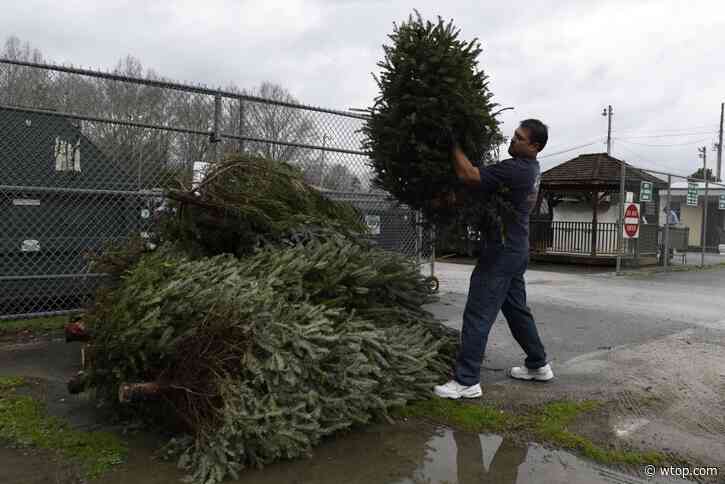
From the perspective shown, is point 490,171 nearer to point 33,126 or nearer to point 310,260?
point 310,260

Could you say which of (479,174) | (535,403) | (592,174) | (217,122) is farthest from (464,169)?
(592,174)

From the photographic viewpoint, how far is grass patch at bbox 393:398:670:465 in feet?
11.7

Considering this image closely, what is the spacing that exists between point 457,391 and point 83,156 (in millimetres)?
4350

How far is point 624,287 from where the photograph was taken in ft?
38.2

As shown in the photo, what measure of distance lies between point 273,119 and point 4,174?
109 inches

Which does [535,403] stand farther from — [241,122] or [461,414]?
[241,122]

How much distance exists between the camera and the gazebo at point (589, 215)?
57.7 ft

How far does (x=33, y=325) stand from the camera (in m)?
6.23

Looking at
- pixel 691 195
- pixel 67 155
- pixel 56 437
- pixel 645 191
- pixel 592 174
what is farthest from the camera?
pixel 592 174

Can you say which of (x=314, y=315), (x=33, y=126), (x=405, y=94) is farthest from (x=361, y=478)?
(x=33, y=126)

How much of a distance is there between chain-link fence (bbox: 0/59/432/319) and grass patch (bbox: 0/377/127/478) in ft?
4.91

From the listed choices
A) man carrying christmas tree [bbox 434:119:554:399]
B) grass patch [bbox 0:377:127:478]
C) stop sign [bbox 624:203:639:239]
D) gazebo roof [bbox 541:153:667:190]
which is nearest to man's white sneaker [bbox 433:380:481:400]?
man carrying christmas tree [bbox 434:119:554:399]

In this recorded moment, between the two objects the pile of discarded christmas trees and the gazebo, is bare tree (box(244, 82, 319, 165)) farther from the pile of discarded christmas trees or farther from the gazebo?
the gazebo

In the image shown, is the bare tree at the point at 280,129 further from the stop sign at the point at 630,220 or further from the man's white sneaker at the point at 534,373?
the stop sign at the point at 630,220
